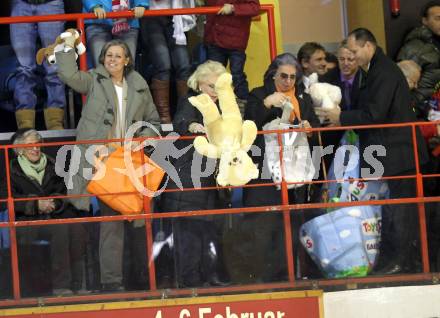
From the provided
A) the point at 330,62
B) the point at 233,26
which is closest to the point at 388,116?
the point at 330,62

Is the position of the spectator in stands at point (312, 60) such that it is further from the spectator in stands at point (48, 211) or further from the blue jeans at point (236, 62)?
the spectator in stands at point (48, 211)

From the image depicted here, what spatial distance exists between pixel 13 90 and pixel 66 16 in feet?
3.22

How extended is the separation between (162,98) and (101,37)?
0.68m

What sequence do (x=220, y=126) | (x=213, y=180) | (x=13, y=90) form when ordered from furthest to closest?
(x=13, y=90), (x=213, y=180), (x=220, y=126)

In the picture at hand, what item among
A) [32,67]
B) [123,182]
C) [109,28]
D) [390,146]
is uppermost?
[109,28]

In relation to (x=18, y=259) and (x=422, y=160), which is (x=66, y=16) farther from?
(x=422, y=160)

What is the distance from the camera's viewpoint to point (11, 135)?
10125 mm

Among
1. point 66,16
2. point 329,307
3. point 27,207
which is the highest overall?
point 66,16

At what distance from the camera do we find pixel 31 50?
10.4 metres

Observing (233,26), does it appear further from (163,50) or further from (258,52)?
(258,52)

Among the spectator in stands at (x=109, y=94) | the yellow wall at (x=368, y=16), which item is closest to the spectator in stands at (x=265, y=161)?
the spectator in stands at (x=109, y=94)

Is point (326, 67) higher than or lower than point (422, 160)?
higher

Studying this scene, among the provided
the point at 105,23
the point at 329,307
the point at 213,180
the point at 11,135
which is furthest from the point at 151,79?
the point at 329,307

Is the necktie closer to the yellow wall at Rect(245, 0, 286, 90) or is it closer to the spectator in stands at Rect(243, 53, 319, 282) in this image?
the spectator in stands at Rect(243, 53, 319, 282)
